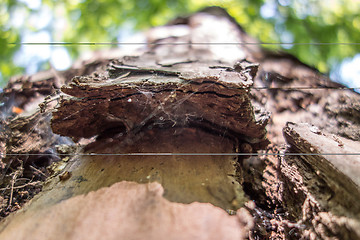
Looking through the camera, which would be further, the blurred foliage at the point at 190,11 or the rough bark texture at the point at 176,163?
the blurred foliage at the point at 190,11

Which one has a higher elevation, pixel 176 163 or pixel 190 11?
pixel 190 11

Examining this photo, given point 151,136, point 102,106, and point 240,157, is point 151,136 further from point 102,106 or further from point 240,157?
point 240,157

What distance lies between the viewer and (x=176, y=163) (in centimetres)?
91

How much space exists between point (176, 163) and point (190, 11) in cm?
263

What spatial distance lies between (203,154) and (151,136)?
28 centimetres

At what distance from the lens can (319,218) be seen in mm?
680

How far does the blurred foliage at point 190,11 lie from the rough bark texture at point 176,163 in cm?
142

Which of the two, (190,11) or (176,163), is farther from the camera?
(190,11)

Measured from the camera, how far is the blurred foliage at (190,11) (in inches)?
94.0

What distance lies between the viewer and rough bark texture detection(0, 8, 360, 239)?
0.68 m

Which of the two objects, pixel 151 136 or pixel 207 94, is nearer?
pixel 207 94

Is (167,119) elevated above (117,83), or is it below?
below

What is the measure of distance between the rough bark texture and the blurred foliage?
4.67 feet

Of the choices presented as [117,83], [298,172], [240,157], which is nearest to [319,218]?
[298,172]
